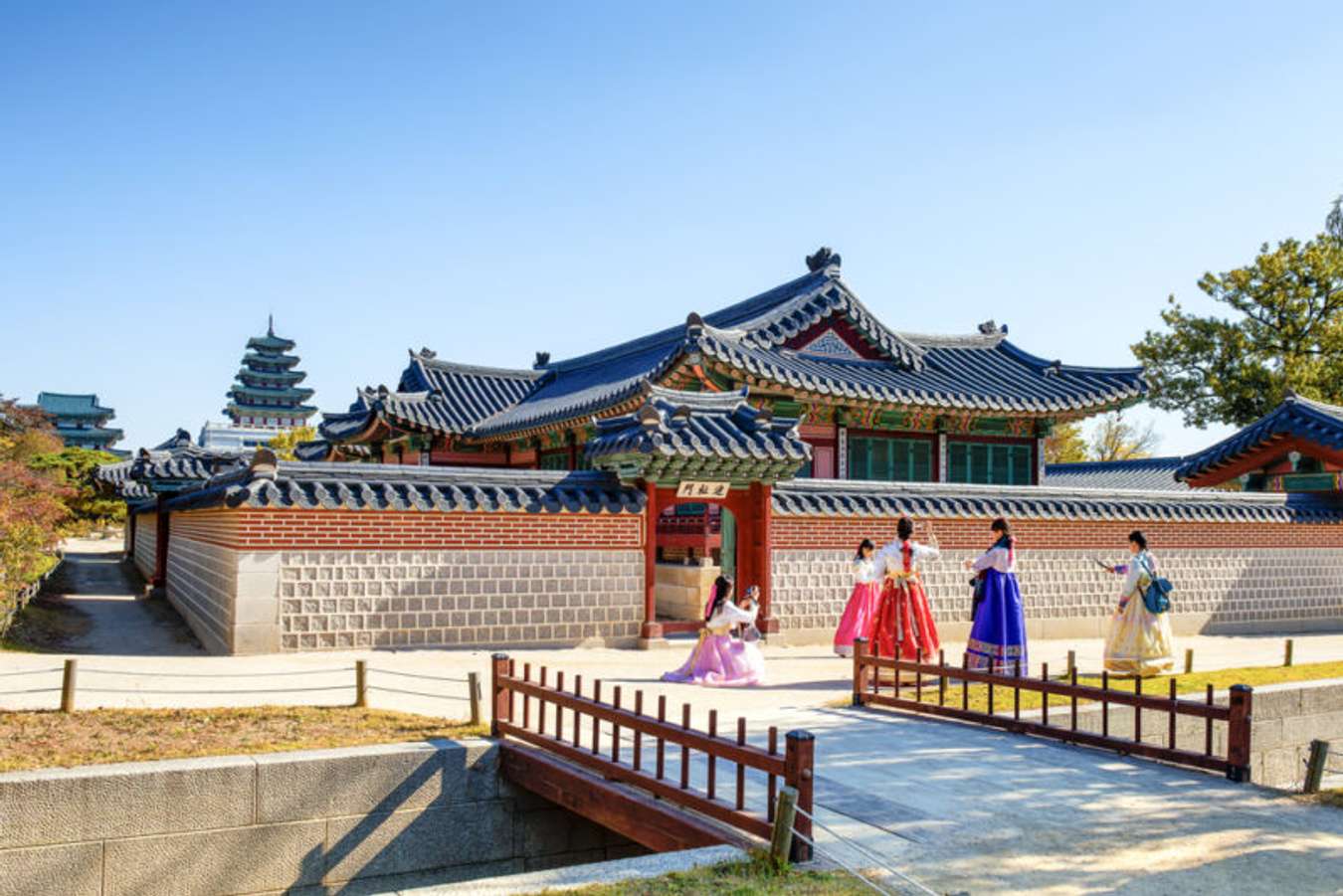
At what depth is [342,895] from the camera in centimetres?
748

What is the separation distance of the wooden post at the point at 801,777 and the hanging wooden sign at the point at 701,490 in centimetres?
1017

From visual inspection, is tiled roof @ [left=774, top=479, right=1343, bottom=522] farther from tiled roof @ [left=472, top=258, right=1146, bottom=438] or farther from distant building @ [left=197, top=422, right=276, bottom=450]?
distant building @ [left=197, top=422, right=276, bottom=450]

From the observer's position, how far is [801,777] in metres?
5.50

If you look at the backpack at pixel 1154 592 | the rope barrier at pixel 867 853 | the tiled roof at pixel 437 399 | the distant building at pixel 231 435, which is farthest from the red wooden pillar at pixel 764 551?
the distant building at pixel 231 435

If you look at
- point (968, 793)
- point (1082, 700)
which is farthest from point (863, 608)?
point (968, 793)

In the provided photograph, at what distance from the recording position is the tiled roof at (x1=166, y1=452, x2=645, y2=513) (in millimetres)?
13086

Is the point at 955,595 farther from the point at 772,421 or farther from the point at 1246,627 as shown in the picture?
the point at 1246,627

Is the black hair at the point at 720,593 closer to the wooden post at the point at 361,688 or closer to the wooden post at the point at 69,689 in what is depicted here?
the wooden post at the point at 361,688

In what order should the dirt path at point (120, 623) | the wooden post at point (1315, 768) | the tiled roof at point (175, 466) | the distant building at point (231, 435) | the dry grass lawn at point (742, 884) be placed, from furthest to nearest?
1. the distant building at point (231, 435)
2. the tiled roof at point (175, 466)
3. the dirt path at point (120, 623)
4. the wooden post at point (1315, 768)
5. the dry grass lawn at point (742, 884)

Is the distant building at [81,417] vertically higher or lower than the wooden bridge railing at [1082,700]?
higher

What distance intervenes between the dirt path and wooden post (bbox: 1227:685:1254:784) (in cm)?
1123

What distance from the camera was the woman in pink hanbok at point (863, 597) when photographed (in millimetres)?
13523

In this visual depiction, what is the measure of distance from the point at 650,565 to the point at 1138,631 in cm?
636

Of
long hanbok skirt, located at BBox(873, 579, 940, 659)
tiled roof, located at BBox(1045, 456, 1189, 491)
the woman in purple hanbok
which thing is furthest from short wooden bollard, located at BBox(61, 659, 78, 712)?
tiled roof, located at BBox(1045, 456, 1189, 491)
